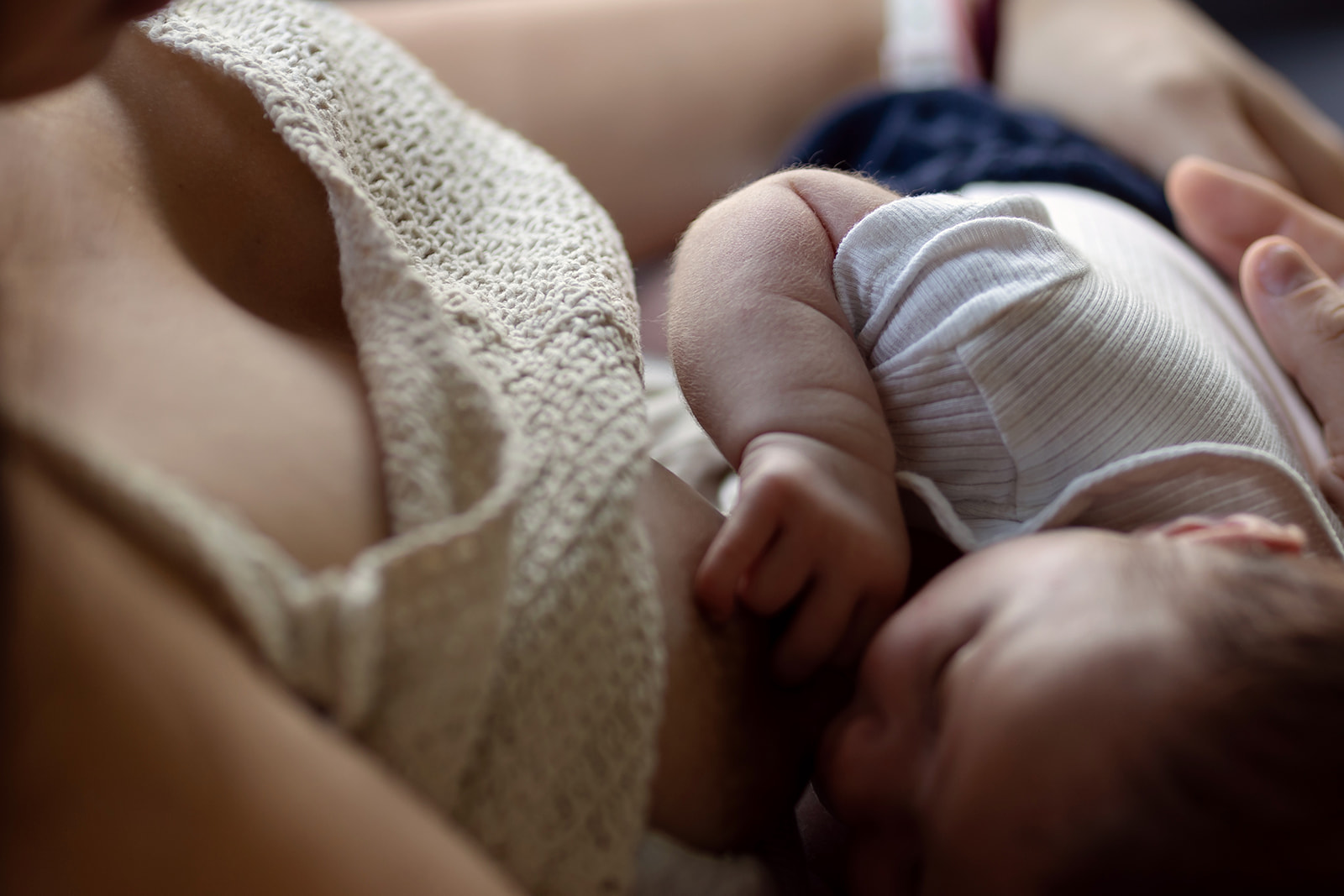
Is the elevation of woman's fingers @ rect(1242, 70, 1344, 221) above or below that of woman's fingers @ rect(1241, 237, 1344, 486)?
above

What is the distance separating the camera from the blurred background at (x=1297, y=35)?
4.66 ft

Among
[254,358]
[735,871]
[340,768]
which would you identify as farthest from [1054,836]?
[254,358]

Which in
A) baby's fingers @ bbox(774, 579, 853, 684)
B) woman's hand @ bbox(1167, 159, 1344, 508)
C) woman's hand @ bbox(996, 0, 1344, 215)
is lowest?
baby's fingers @ bbox(774, 579, 853, 684)

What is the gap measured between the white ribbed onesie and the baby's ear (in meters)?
0.04

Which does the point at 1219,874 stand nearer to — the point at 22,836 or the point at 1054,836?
the point at 1054,836

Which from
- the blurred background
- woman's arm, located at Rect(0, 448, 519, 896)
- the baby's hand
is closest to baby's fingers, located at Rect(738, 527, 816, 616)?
the baby's hand

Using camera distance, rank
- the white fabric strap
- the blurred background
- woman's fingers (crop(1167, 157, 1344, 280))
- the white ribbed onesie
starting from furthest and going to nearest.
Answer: the blurred background, the white fabric strap, woman's fingers (crop(1167, 157, 1344, 280)), the white ribbed onesie

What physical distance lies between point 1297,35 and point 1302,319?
3.54 feet

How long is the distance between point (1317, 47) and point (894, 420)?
1.34m

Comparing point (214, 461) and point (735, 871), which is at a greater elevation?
point (214, 461)

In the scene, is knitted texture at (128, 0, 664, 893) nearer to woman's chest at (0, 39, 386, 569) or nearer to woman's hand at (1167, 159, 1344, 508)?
woman's chest at (0, 39, 386, 569)

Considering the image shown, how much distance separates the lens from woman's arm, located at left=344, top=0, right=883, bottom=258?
39.3 inches

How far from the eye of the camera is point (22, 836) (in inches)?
11.9

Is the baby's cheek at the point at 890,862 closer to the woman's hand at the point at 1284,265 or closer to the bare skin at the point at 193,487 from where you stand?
the bare skin at the point at 193,487
